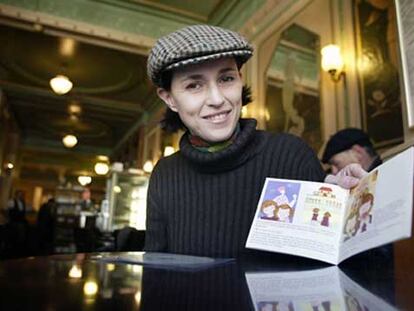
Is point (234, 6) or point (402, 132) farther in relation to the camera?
point (234, 6)

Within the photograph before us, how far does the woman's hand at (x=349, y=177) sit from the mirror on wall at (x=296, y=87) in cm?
256

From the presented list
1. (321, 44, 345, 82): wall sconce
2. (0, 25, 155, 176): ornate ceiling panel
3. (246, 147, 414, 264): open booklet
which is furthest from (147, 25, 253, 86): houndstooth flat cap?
(0, 25, 155, 176): ornate ceiling panel

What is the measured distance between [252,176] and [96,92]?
8445 millimetres

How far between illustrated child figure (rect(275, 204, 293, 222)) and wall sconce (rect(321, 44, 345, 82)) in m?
2.65

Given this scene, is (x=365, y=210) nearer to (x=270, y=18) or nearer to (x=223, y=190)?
(x=223, y=190)

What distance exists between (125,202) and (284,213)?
274 inches

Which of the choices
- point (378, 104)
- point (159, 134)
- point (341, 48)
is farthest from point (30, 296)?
point (159, 134)

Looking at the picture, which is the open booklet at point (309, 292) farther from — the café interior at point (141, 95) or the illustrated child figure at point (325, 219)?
the illustrated child figure at point (325, 219)

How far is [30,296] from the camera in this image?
16.9 inches

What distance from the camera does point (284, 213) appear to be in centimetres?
85

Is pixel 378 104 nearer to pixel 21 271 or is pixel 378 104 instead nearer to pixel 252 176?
pixel 252 176

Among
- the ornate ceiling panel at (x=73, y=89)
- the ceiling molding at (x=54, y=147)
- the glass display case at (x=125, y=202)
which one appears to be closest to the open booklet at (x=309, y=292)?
the ornate ceiling panel at (x=73, y=89)

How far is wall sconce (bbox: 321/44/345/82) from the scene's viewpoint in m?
3.18

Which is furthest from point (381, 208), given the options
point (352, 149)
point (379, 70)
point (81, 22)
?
point (81, 22)
